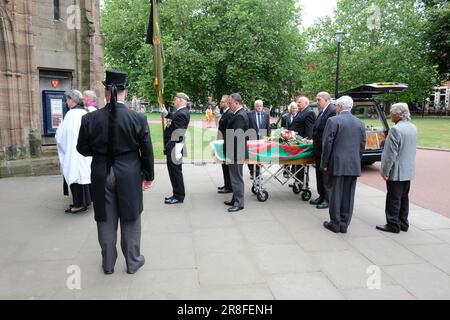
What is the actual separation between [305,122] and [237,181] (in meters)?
2.43

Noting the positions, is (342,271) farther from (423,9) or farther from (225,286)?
(423,9)

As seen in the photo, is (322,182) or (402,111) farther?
(322,182)

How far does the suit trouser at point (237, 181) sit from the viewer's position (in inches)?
255

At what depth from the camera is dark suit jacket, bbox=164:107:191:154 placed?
266 inches

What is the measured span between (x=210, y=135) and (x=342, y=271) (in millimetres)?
17074

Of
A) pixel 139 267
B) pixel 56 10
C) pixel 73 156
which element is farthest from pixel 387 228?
pixel 56 10

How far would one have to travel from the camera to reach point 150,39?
302 inches

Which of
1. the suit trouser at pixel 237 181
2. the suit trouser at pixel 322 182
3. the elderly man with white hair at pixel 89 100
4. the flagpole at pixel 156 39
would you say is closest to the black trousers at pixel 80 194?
the elderly man with white hair at pixel 89 100

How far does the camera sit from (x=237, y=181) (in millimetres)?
6531

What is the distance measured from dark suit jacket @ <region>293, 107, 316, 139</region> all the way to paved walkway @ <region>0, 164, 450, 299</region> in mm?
1717

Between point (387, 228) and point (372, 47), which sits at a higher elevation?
point (372, 47)

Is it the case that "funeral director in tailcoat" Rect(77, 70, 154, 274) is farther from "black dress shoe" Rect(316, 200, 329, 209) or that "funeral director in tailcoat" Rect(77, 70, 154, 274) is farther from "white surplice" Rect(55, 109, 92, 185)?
"black dress shoe" Rect(316, 200, 329, 209)

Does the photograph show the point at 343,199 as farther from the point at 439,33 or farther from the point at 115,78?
the point at 439,33

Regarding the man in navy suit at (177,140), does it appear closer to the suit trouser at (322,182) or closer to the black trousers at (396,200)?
the suit trouser at (322,182)
